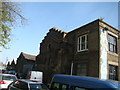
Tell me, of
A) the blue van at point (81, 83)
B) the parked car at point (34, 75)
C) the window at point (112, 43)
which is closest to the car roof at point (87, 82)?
the blue van at point (81, 83)

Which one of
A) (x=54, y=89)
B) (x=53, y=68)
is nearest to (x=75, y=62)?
(x=53, y=68)

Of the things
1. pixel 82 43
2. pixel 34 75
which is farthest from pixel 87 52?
pixel 34 75

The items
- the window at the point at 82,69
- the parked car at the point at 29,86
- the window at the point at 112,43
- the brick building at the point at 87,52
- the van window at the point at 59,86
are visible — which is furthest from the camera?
the window at the point at 112,43

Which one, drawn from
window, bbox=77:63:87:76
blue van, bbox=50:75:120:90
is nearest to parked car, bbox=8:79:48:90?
blue van, bbox=50:75:120:90

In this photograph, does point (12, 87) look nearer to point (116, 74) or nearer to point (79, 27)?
point (79, 27)

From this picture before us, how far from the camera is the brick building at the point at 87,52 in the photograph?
44.4ft

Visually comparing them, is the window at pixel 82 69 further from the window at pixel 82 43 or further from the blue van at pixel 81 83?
the blue van at pixel 81 83

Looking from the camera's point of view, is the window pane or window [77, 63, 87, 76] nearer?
window [77, 63, 87, 76]

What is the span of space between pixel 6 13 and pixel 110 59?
10803 mm

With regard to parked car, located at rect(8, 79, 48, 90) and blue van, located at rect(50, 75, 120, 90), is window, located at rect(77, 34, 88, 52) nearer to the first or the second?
parked car, located at rect(8, 79, 48, 90)

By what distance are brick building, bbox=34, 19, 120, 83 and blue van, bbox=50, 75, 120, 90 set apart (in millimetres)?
8598

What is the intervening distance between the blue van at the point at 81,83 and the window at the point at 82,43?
1037 centimetres

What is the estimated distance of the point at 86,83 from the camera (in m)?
4.07

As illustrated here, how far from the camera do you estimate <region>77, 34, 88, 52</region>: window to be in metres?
15.2
